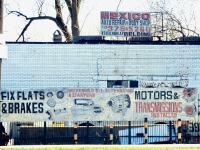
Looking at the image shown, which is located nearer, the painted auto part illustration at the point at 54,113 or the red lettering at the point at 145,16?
the painted auto part illustration at the point at 54,113

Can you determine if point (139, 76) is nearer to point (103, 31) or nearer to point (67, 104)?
point (103, 31)

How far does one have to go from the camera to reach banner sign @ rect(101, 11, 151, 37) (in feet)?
83.9

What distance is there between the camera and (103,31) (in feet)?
83.5

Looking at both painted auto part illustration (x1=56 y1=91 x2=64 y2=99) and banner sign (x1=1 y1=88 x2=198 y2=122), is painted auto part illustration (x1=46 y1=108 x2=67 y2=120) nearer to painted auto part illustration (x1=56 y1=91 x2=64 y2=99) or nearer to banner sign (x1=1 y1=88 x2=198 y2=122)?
banner sign (x1=1 y1=88 x2=198 y2=122)

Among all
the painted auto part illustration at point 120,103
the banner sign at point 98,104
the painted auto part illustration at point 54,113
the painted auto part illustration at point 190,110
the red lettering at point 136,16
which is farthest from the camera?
the red lettering at point 136,16

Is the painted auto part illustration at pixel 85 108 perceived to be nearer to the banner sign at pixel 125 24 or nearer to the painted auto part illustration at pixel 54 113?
the painted auto part illustration at pixel 54 113

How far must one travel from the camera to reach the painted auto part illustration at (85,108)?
64.8 feet

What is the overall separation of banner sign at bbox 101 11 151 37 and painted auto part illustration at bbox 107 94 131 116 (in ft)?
20.7

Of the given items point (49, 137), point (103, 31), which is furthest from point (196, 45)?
point (49, 137)

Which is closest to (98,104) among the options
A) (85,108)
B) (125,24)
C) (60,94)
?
(85,108)

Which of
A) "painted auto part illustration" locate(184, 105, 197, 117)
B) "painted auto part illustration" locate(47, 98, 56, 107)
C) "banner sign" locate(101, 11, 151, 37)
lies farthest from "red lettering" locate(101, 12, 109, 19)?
"painted auto part illustration" locate(184, 105, 197, 117)

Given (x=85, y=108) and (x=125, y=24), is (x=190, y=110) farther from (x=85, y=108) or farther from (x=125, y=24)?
(x=125, y=24)

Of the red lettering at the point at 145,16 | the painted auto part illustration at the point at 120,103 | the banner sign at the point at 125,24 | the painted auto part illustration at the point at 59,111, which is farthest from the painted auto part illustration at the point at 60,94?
the red lettering at the point at 145,16

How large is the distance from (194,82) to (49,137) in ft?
26.1
